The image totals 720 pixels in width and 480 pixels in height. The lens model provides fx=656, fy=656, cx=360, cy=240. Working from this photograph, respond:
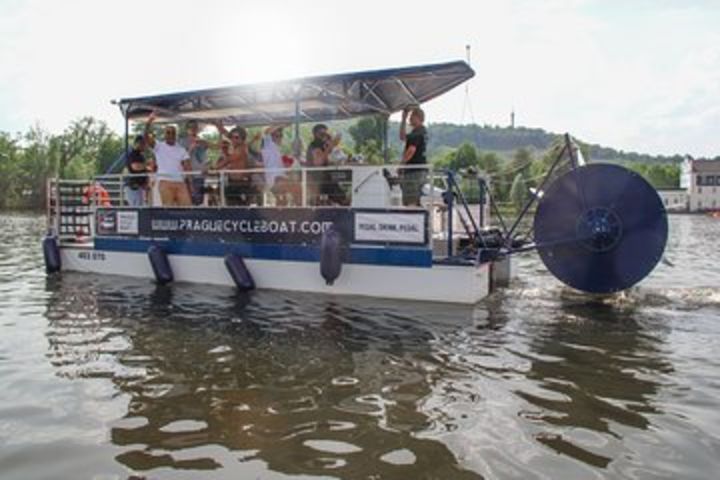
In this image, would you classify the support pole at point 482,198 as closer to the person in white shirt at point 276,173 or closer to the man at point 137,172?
the person in white shirt at point 276,173

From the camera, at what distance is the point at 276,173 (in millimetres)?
11602

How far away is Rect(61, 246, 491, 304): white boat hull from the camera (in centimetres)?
988

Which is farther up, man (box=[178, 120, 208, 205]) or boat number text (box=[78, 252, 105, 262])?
man (box=[178, 120, 208, 205])

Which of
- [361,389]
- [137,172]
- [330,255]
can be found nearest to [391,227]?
[330,255]

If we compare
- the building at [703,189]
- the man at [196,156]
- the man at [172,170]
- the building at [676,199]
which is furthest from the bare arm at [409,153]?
the building at [676,199]

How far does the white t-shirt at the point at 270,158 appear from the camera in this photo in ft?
38.1

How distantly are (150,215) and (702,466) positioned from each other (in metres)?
10.6

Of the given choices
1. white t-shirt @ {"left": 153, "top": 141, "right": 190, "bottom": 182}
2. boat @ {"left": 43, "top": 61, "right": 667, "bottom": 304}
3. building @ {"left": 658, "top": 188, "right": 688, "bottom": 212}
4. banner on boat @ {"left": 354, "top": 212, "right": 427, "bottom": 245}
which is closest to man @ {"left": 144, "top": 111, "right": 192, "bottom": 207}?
white t-shirt @ {"left": 153, "top": 141, "right": 190, "bottom": 182}

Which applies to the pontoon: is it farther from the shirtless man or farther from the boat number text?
the shirtless man

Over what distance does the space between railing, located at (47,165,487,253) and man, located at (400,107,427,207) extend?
16 millimetres

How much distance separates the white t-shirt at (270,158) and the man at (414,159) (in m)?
2.29

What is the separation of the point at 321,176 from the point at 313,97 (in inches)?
68.5

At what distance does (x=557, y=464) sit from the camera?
433cm

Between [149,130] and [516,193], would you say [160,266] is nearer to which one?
[149,130]
